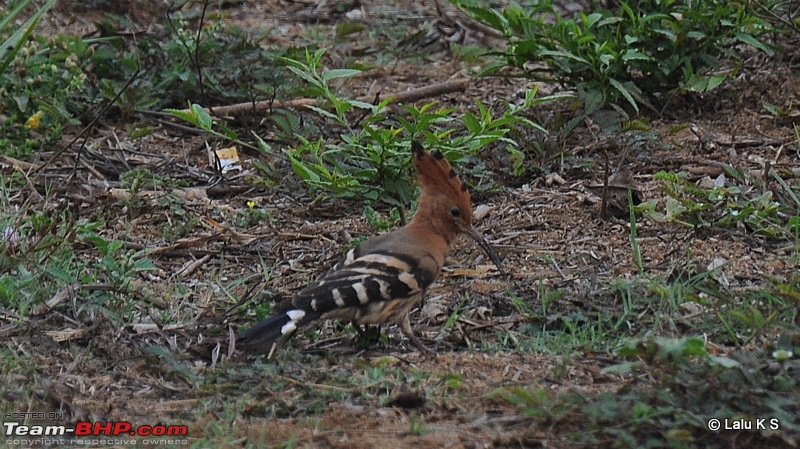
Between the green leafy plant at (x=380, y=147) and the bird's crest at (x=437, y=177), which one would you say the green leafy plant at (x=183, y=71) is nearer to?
the green leafy plant at (x=380, y=147)

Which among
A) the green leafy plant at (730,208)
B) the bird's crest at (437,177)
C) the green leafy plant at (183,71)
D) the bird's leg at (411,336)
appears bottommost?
the green leafy plant at (730,208)

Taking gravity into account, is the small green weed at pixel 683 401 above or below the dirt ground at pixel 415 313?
above

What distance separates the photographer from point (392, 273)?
432 cm

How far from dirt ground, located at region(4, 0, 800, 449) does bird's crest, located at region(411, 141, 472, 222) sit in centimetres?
41

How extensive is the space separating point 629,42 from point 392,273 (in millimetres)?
2252

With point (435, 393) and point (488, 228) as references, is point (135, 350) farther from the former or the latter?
point (488, 228)

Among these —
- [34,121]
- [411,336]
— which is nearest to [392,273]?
[411,336]

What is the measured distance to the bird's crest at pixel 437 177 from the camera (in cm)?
464

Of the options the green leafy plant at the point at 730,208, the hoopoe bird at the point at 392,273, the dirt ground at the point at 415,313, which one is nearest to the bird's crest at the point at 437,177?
the hoopoe bird at the point at 392,273

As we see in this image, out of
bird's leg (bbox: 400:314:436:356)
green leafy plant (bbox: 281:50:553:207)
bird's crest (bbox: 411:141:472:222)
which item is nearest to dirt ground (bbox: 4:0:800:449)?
bird's leg (bbox: 400:314:436:356)

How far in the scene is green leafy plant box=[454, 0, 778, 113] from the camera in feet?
19.8

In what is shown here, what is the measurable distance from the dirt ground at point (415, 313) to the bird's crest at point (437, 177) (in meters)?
0.41

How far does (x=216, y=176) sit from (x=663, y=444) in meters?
3.62

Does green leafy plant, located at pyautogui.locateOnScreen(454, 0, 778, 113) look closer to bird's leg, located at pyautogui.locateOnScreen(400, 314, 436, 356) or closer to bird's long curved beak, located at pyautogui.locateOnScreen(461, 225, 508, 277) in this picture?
bird's long curved beak, located at pyautogui.locateOnScreen(461, 225, 508, 277)
